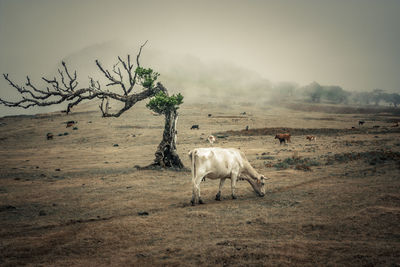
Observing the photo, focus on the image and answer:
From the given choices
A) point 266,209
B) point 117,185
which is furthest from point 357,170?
point 117,185

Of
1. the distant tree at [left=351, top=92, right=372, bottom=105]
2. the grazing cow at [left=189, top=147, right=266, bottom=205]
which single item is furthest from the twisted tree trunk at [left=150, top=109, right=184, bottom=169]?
the distant tree at [left=351, top=92, right=372, bottom=105]

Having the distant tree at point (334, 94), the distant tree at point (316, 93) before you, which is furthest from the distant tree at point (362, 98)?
the distant tree at point (316, 93)

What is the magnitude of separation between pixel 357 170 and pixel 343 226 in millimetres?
9509

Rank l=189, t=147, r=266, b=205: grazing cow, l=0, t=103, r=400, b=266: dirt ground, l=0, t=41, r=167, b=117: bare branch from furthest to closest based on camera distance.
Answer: l=0, t=41, r=167, b=117: bare branch < l=189, t=147, r=266, b=205: grazing cow < l=0, t=103, r=400, b=266: dirt ground

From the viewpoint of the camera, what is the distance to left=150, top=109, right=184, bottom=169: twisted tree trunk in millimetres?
20141

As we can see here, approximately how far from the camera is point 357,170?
1591cm

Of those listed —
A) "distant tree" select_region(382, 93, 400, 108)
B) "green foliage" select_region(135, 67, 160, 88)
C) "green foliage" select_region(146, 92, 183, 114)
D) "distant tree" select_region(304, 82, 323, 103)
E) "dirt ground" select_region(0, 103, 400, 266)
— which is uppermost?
"distant tree" select_region(304, 82, 323, 103)

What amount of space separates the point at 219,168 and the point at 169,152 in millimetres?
9378

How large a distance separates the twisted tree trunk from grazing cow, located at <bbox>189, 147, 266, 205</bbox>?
836 cm

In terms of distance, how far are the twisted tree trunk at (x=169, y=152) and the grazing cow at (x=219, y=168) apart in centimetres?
836

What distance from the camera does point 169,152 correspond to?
20359mm

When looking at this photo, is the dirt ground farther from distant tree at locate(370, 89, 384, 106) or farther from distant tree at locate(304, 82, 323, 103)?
distant tree at locate(370, 89, 384, 106)

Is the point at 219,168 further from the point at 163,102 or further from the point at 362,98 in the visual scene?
the point at 362,98

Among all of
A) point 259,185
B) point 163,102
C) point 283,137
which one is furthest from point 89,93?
point 283,137
